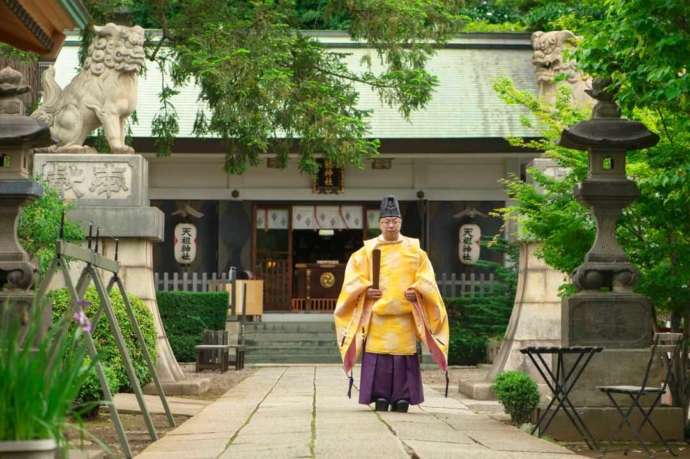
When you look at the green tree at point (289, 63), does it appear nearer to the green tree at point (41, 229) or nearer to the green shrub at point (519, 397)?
the green tree at point (41, 229)

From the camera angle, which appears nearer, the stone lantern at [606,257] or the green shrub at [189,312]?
the stone lantern at [606,257]

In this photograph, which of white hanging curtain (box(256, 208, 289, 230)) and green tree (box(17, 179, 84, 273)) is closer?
green tree (box(17, 179, 84, 273))

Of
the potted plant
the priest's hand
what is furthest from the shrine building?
the potted plant

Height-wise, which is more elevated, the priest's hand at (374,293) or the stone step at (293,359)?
the priest's hand at (374,293)

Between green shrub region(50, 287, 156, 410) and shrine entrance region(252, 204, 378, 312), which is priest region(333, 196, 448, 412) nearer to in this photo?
green shrub region(50, 287, 156, 410)

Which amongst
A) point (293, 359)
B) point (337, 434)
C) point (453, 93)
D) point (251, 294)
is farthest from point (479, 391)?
point (453, 93)

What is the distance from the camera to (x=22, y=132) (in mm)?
10266

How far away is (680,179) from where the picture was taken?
32.6 ft

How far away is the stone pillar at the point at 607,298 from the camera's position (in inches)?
421

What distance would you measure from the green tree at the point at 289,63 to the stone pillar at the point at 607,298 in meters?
6.97

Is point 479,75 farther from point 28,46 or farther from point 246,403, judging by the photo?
point 28,46

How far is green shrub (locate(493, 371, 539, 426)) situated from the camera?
11945mm

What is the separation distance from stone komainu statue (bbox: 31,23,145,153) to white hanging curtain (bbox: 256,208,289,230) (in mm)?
→ 14215

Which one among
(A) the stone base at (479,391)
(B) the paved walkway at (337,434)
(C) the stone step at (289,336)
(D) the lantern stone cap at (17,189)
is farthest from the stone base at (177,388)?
(C) the stone step at (289,336)
